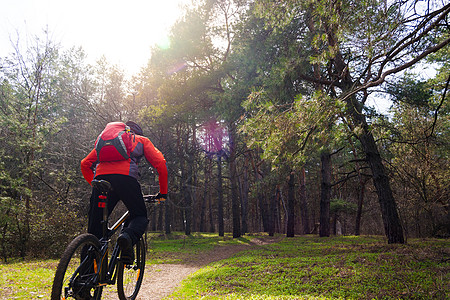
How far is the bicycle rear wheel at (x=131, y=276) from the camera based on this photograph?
3355 millimetres

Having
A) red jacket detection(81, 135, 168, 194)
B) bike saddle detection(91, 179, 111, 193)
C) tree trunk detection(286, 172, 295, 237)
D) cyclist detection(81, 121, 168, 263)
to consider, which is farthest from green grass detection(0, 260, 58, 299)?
tree trunk detection(286, 172, 295, 237)

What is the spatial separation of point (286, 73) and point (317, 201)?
26.1 metres

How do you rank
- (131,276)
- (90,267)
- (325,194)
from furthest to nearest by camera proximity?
(325,194), (131,276), (90,267)

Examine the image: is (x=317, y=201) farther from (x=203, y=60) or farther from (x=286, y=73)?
(x=286, y=73)

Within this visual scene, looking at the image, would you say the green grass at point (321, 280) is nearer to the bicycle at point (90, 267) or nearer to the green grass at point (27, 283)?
the green grass at point (27, 283)

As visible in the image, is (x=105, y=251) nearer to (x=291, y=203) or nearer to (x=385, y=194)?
(x=385, y=194)

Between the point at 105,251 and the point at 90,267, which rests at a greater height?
the point at 105,251

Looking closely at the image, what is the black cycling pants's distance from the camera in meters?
3.04

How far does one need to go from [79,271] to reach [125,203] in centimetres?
83

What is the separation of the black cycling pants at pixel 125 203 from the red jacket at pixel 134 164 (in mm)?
70

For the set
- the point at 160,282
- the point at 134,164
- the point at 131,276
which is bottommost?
the point at 160,282

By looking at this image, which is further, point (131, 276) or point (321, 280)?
point (321, 280)

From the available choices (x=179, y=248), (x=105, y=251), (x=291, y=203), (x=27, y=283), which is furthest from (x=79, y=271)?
(x=291, y=203)

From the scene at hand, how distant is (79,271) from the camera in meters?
2.58
